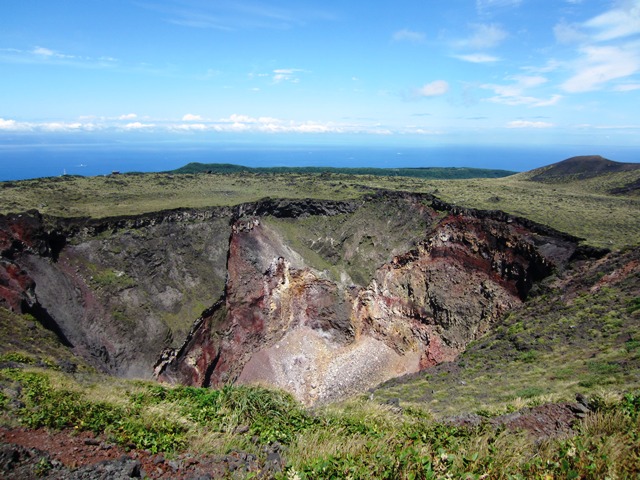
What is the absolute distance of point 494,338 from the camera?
26703 mm

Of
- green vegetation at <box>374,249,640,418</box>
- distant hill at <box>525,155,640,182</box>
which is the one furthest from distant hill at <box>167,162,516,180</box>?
green vegetation at <box>374,249,640,418</box>

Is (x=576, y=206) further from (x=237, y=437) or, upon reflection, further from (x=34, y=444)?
(x=34, y=444)

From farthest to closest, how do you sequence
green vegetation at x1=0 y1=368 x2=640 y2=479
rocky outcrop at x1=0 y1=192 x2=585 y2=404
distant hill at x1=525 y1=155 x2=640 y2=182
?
distant hill at x1=525 y1=155 x2=640 y2=182, rocky outcrop at x1=0 y1=192 x2=585 y2=404, green vegetation at x1=0 y1=368 x2=640 y2=479

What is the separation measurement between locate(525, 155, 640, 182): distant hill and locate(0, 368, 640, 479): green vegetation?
2687 inches

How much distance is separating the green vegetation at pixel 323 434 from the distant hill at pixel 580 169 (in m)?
68.3

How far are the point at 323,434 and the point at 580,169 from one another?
8117 cm

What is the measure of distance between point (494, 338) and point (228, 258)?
22880mm

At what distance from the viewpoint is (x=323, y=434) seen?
8.15 meters

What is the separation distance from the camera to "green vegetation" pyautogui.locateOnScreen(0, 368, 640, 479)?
5.46 metres

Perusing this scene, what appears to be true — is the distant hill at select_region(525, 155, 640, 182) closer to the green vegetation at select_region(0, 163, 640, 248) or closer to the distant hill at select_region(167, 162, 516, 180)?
the green vegetation at select_region(0, 163, 640, 248)

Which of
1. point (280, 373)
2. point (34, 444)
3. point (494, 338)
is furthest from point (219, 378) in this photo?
point (34, 444)

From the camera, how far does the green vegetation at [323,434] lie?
5457mm

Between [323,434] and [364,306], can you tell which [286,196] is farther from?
[323,434]

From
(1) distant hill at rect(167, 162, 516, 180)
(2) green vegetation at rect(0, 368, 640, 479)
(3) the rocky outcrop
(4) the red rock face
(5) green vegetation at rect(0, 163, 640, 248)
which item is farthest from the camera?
(1) distant hill at rect(167, 162, 516, 180)
